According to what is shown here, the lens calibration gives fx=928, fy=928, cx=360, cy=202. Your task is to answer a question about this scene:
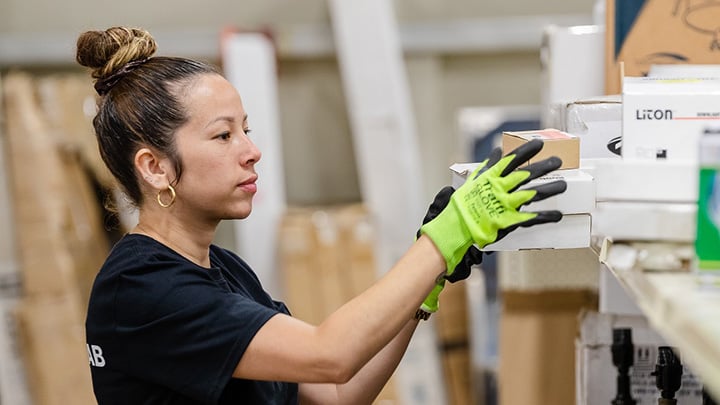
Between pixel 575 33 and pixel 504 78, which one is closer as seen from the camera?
pixel 575 33

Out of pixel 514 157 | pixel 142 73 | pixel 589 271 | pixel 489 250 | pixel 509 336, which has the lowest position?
pixel 509 336

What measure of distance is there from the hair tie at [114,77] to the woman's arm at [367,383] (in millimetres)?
679

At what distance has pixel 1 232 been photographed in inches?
145

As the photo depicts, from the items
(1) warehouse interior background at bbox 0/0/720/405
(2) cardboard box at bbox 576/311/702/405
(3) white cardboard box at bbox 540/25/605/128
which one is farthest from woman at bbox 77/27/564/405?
(1) warehouse interior background at bbox 0/0/720/405

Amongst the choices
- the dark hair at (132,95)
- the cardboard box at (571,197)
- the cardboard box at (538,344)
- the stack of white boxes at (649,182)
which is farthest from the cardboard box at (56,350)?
the cardboard box at (571,197)

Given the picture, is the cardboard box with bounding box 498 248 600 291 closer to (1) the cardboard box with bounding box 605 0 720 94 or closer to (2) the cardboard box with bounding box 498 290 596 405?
(2) the cardboard box with bounding box 498 290 596 405

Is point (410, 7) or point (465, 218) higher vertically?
point (410, 7)

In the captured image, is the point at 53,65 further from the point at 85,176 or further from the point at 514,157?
the point at 514,157

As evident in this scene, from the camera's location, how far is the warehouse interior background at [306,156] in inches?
141

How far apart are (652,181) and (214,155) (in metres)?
0.74

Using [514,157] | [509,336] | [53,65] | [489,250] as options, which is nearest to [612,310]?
[489,250]

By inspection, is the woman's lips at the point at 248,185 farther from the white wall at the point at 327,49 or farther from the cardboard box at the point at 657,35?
the white wall at the point at 327,49

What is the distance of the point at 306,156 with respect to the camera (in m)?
4.05

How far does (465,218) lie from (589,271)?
1.19m
